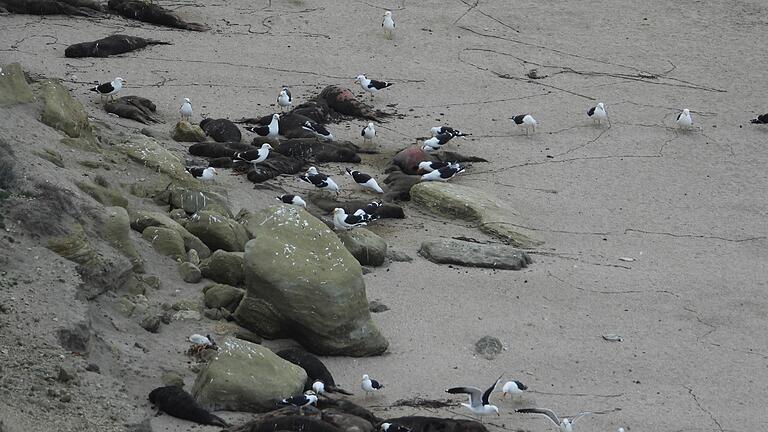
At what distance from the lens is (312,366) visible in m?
10.1

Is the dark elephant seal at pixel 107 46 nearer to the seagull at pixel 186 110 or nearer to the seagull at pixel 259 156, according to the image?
the seagull at pixel 186 110

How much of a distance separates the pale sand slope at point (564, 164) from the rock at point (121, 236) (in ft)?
7.32

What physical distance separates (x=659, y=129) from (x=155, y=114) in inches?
319

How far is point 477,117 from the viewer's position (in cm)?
1880

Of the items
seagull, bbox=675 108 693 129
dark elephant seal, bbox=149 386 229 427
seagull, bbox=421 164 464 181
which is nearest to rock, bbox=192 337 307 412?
dark elephant seal, bbox=149 386 229 427

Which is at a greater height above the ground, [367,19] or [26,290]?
[26,290]

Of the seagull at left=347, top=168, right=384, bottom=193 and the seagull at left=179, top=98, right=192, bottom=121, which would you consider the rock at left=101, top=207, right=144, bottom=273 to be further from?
the seagull at left=179, top=98, right=192, bottom=121

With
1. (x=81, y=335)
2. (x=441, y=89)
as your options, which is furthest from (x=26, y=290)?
(x=441, y=89)

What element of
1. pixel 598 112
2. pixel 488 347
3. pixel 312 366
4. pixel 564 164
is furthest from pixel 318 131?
pixel 312 366

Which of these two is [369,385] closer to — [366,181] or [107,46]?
[366,181]

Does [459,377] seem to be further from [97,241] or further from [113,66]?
[113,66]

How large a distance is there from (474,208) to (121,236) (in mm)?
5231

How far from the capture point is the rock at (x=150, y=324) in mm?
10352

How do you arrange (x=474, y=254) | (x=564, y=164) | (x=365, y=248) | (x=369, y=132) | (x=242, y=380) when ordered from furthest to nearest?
(x=564, y=164) < (x=369, y=132) < (x=474, y=254) < (x=365, y=248) < (x=242, y=380)
